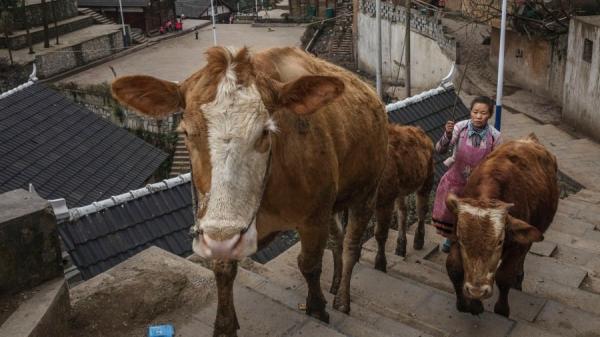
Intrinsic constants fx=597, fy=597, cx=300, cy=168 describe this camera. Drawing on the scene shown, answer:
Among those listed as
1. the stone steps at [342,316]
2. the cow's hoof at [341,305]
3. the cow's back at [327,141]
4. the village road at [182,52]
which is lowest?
the village road at [182,52]

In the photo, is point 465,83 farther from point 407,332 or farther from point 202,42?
point 202,42

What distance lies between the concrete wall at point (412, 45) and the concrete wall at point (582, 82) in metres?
6.36

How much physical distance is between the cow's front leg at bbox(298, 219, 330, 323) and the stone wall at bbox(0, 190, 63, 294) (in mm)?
1795

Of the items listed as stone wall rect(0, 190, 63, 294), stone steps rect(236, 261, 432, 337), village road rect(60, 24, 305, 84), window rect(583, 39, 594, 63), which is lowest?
village road rect(60, 24, 305, 84)

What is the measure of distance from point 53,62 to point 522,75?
74.5ft

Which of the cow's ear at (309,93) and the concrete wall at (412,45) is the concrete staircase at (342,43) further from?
the cow's ear at (309,93)

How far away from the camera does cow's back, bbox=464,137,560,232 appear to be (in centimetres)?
568

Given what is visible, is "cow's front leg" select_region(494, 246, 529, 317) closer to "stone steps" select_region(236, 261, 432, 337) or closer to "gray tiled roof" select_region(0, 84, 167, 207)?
"stone steps" select_region(236, 261, 432, 337)

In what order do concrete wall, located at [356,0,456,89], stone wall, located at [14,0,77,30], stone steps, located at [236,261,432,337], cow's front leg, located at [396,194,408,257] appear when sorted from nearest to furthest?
stone steps, located at [236,261,432,337] → cow's front leg, located at [396,194,408,257] → concrete wall, located at [356,0,456,89] → stone wall, located at [14,0,77,30]

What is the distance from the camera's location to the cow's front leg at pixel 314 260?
4.28 meters

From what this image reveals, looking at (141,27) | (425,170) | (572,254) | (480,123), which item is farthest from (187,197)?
(141,27)

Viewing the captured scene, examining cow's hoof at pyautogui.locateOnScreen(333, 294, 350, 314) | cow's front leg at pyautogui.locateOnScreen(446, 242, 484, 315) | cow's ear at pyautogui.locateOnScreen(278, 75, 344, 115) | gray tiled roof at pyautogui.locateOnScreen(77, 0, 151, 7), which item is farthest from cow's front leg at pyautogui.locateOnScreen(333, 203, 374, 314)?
gray tiled roof at pyautogui.locateOnScreen(77, 0, 151, 7)

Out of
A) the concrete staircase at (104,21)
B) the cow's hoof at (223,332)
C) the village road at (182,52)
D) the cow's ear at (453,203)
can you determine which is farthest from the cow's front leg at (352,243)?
the concrete staircase at (104,21)

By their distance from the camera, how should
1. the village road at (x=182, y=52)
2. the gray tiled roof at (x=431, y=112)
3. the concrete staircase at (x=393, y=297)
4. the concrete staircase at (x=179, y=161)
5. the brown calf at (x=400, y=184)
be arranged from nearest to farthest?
the concrete staircase at (x=393, y=297)
the brown calf at (x=400, y=184)
the gray tiled roof at (x=431, y=112)
the concrete staircase at (x=179, y=161)
the village road at (x=182, y=52)
